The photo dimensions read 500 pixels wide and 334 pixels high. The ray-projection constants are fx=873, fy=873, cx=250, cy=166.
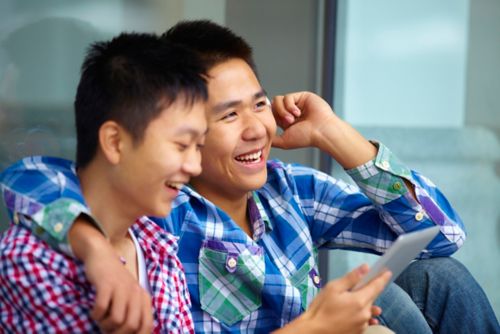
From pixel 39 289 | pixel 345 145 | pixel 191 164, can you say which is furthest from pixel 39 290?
pixel 345 145

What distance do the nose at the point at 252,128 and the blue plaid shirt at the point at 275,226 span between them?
6.6 inches

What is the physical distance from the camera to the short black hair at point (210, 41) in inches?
76.3

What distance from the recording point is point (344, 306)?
4.85 feet

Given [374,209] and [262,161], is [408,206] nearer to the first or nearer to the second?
[374,209]

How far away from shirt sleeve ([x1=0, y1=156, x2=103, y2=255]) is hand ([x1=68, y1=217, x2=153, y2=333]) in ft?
0.20

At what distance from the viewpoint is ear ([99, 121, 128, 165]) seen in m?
1.51

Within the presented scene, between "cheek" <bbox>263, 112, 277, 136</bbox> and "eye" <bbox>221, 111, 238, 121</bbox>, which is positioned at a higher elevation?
"eye" <bbox>221, 111, 238, 121</bbox>

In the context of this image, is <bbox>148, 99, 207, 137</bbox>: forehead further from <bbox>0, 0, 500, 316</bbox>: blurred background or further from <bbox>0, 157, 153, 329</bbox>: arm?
<bbox>0, 0, 500, 316</bbox>: blurred background

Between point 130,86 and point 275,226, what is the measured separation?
0.59 metres

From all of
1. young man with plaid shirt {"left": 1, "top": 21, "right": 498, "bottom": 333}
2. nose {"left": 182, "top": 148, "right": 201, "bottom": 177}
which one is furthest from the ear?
young man with plaid shirt {"left": 1, "top": 21, "right": 498, "bottom": 333}

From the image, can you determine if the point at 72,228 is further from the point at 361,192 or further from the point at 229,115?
the point at 361,192

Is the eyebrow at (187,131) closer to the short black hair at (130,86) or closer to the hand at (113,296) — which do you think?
the short black hair at (130,86)

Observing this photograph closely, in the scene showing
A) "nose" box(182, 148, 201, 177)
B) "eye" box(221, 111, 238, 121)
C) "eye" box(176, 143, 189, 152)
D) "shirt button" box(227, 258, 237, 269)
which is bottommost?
"shirt button" box(227, 258, 237, 269)

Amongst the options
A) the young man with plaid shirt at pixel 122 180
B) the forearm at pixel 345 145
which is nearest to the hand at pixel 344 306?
the young man with plaid shirt at pixel 122 180
